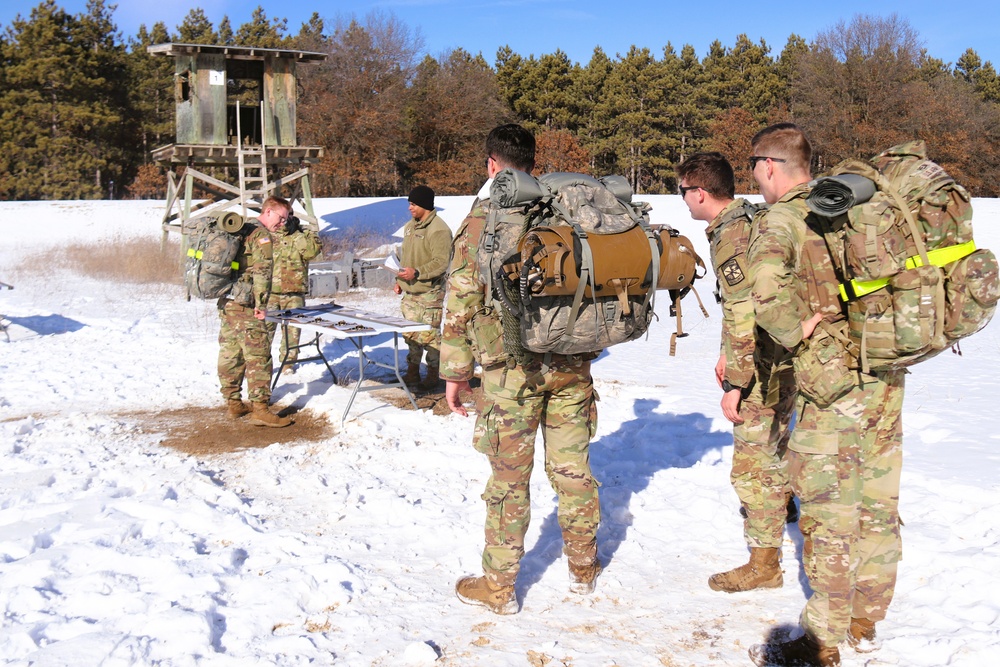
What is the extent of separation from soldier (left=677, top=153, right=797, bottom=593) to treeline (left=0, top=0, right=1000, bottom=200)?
32931mm

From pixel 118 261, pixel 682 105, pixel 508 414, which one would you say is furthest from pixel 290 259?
pixel 682 105

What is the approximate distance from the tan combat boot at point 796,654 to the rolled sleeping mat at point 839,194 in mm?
1778

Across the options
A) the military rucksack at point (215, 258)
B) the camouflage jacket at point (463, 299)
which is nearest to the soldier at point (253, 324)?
the military rucksack at point (215, 258)

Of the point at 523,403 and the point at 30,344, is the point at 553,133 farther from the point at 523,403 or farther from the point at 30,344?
the point at 523,403

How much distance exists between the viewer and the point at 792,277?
3.34 meters

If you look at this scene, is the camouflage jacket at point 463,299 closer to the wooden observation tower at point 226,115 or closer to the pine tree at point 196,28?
the wooden observation tower at point 226,115

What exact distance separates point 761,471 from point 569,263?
5.59 feet

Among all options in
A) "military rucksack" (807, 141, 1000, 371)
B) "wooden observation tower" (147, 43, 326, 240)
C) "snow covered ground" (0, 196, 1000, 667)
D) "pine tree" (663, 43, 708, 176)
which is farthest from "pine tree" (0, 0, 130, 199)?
"military rucksack" (807, 141, 1000, 371)

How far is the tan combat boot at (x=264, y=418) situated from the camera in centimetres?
742

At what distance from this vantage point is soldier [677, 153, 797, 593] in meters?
3.96

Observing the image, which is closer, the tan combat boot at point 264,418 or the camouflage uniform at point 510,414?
the camouflage uniform at point 510,414

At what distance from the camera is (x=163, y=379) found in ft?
29.8

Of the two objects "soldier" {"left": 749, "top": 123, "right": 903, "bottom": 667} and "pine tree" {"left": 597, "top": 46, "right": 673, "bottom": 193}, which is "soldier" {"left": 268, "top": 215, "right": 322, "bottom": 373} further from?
"pine tree" {"left": 597, "top": 46, "right": 673, "bottom": 193}

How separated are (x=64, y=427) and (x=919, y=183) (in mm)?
6869
